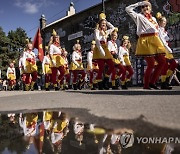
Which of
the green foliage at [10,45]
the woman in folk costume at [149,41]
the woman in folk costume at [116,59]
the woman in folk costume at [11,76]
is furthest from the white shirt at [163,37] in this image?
the green foliage at [10,45]

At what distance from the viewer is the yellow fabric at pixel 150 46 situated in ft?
20.5

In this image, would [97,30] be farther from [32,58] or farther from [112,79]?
[32,58]

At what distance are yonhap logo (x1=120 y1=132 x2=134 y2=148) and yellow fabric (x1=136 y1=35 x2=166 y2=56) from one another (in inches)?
172

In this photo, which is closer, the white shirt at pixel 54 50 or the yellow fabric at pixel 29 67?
→ the white shirt at pixel 54 50

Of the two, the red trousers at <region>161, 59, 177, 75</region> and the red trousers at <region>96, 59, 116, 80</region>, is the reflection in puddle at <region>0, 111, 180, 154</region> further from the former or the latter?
the red trousers at <region>96, 59, 116, 80</region>

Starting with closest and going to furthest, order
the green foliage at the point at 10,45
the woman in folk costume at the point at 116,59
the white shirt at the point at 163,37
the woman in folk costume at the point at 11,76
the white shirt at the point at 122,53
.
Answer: the white shirt at the point at 163,37, the woman in folk costume at the point at 116,59, the white shirt at the point at 122,53, the woman in folk costume at the point at 11,76, the green foliage at the point at 10,45

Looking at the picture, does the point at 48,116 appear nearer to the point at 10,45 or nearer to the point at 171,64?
the point at 171,64

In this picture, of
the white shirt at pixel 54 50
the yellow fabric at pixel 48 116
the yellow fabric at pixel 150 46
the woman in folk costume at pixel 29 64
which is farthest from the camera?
the woman in folk costume at pixel 29 64

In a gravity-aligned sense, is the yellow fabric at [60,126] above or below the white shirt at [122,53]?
below

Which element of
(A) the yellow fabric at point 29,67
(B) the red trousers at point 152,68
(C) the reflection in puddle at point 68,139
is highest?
(A) the yellow fabric at point 29,67

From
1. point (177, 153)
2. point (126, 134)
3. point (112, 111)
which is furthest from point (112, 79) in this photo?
point (177, 153)

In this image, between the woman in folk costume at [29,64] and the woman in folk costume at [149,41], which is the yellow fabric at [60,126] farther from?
the woman in folk costume at [29,64]

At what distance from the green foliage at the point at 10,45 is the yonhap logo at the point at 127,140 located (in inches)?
1571

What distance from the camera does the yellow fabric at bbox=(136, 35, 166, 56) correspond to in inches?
246
